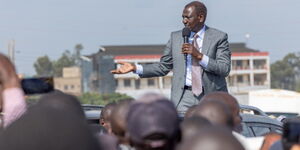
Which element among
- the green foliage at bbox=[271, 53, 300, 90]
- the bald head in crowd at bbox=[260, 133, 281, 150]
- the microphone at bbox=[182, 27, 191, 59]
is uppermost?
the microphone at bbox=[182, 27, 191, 59]

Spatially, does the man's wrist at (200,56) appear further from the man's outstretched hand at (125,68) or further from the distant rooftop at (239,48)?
the distant rooftop at (239,48)

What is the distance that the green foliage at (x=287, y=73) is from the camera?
13762 cm

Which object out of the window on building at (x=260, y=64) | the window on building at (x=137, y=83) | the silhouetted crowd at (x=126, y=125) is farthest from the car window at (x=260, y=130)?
the window on building at (x=260, y=64)

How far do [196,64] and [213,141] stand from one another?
4.72 m

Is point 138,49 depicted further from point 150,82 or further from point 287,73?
point 287,73

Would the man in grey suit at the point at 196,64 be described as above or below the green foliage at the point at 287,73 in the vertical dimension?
above

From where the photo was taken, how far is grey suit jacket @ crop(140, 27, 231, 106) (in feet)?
28.9

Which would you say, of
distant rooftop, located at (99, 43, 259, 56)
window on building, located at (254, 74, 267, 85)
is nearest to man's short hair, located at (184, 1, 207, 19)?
distant rooftop, located at (99, 43, 259, 56)

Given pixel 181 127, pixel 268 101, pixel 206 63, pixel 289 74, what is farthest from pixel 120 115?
pixel 289 74

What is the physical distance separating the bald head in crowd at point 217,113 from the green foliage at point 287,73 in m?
131

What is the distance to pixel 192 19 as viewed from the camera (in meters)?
8.82

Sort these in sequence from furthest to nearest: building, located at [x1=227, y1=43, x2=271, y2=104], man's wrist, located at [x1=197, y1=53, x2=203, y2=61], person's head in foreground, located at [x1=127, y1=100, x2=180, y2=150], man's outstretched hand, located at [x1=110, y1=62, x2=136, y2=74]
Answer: building, located at [x1=227, y1=43, x2=271, y2=104], man's outstretched hand, located at [x1=110, y1=62, x2=136, y2=74], man's wrist, located at [x1=197, y1=53, x2=203, y2=61], person's head in foreground, located at [x1=127, y1=100, x2=180, y2=150]

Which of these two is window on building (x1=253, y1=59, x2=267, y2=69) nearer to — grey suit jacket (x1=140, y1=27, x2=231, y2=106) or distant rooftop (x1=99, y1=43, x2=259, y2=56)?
distant rooftop (x1=99, y1=43, x2=259, y2=56)

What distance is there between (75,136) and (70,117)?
0.43 ft
